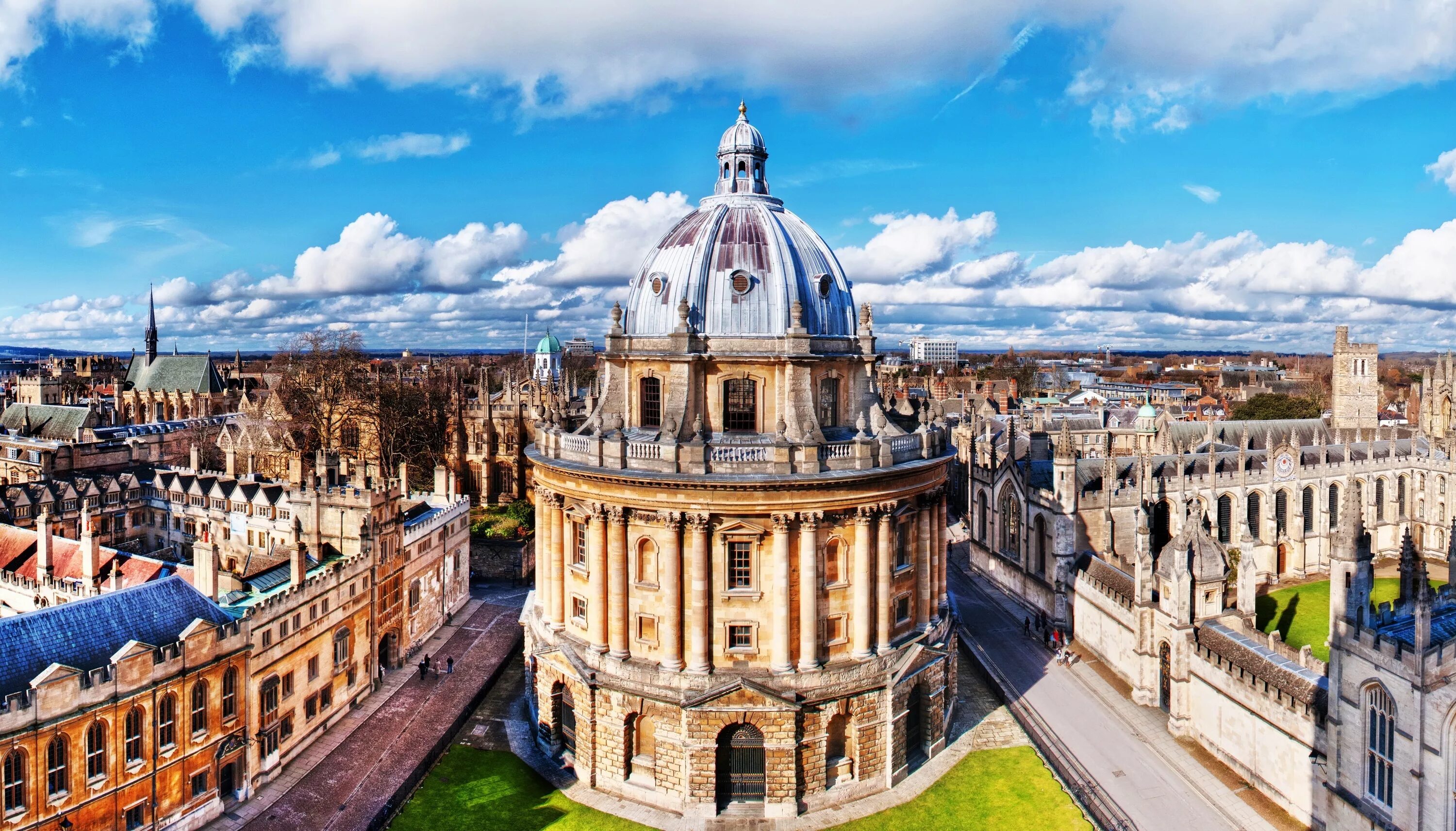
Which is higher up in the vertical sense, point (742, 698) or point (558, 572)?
point (558, 572)

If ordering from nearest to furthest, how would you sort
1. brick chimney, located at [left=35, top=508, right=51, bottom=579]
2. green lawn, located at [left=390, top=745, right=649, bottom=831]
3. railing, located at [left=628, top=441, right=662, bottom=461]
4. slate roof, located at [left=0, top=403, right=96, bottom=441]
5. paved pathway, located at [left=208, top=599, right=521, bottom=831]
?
green lawn, located at [left=390, top=745, right=649, bottom=831] < paved pathway, located at [left=208, top=599, right=521, bottom=831] < railing, located at [left=628, top=441, right=662, bottom=461] < brick chimney, located at [left=35, top=508, right=51, bottom=579] < slate roof, located at [left=0, top=403, right=96, bottom=441]

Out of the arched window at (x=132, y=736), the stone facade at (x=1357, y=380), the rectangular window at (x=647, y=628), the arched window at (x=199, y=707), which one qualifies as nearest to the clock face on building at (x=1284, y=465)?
the stone facade at (x=1357, y=380)

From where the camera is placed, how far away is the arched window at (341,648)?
121ft

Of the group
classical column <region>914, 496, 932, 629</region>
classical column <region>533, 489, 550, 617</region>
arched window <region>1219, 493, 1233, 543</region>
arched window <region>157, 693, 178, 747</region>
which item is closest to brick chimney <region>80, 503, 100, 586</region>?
arched window <region>157, 693, 178, 747</region>

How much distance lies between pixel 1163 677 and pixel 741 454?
→ 22861 mm

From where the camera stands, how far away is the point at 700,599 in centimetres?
3022

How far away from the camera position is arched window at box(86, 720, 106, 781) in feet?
83.4

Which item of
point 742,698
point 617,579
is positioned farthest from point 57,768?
point 742,698

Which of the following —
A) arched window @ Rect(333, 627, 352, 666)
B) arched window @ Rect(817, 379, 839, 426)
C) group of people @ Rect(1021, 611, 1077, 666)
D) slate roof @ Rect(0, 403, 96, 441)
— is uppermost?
arched window @ Rect(817, 379, 839, 426)

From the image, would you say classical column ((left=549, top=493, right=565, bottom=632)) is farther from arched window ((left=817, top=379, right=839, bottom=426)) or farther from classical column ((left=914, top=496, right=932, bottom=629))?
classical column ((left=914, top=496, right=932, bottom=629))

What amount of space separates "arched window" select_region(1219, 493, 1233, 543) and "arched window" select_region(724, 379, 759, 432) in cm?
4058

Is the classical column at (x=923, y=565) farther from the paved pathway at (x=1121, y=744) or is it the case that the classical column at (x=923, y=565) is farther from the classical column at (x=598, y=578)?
the classical column at (x=598, y=578)

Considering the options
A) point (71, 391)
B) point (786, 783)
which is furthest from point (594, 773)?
point (71, 391)

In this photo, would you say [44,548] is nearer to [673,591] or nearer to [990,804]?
[673,591]
